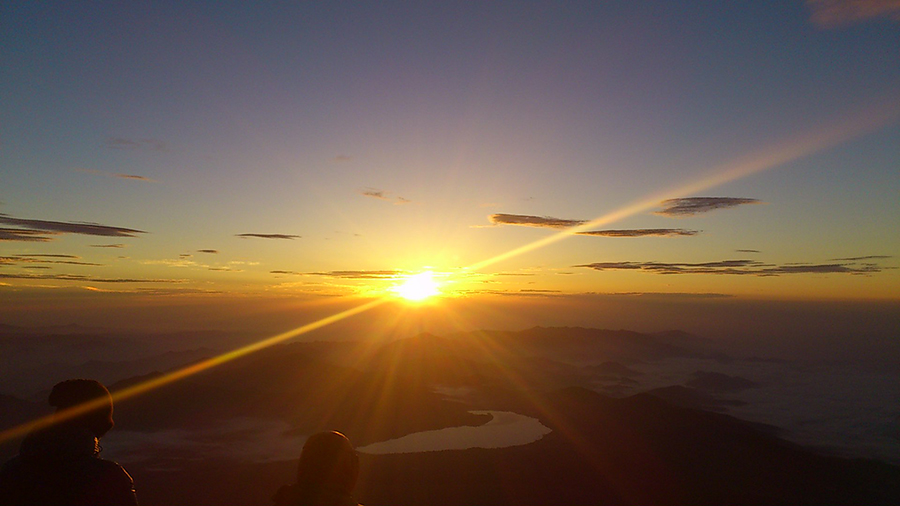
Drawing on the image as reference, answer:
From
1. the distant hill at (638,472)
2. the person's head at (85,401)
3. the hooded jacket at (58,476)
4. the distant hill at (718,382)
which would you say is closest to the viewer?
the hooded jacket at (58,476)

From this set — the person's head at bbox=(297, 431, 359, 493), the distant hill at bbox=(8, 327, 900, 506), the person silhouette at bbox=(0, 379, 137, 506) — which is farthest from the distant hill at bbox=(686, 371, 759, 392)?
the person silhouette at bbox=(0, 379, 137, 506)

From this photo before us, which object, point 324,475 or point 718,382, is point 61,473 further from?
point 718,382

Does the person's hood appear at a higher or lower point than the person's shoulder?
higher

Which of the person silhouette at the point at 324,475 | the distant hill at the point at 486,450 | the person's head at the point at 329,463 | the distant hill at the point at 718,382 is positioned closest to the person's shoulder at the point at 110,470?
the person silhouette at the point at 324,475

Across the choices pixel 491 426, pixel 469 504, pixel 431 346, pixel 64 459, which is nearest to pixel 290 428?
pixel 491 426

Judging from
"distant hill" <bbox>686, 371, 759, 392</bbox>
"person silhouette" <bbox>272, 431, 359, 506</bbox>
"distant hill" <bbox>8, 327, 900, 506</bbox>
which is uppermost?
"person silhouette" <bbox>272, 431, 359, 506</bbox>

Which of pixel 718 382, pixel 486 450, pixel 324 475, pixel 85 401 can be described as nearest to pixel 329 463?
pixel 324 475

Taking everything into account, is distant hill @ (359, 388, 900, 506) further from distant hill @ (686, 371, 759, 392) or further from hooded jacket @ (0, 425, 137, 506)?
distant hill @ (686, 371, 759, 392)

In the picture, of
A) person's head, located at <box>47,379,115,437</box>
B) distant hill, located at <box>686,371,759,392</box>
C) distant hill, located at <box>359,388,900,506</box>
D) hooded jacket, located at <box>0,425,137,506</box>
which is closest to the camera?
hooded jacket, located at <box>0,425,137,506</box>

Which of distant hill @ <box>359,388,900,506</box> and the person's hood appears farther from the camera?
distant hill @ <box>359,388,900,506</box>

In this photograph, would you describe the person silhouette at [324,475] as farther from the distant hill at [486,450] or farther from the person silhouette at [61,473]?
the distant hill at [486,450]
